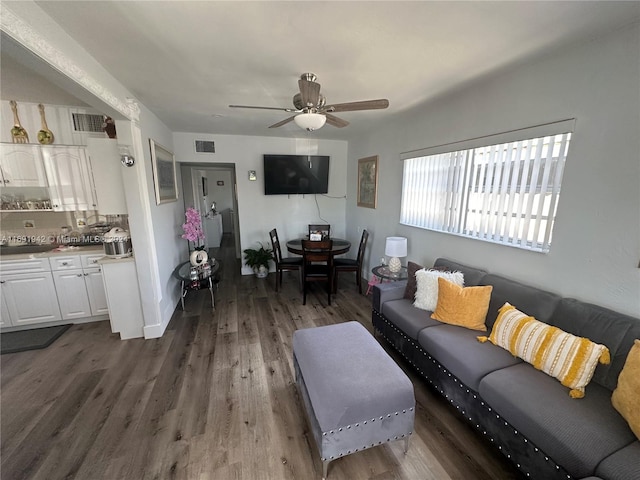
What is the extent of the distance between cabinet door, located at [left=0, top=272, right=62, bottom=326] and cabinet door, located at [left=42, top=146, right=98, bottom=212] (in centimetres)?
78

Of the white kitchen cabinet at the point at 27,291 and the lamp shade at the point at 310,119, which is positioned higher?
the lamp shade at the point at 310,119

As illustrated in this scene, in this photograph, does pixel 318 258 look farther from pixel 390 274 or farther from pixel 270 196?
pixel 270 196

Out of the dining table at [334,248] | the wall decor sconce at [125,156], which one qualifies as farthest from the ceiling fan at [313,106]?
the dining table at [334,248]

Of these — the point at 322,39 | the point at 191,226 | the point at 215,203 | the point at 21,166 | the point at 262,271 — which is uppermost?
the point at 322,39

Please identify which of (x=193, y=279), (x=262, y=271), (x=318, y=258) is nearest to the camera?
(x=193, y=279)

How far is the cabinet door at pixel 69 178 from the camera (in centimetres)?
272

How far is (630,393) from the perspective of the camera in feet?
3.81

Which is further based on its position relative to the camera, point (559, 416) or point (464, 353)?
point (464, 353)

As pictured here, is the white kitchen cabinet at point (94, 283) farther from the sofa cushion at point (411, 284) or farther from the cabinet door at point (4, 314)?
the sofa cushion at point (411, 284)

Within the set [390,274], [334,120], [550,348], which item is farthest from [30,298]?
[550,348]

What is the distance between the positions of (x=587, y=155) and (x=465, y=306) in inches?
50.3

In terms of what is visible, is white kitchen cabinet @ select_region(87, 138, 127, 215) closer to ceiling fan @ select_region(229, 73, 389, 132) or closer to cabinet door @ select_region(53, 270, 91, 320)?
cabinet door @ select_region(53, 270, 91, 320)

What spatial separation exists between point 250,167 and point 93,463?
3.90m

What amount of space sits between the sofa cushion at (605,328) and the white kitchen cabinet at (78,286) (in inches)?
165
